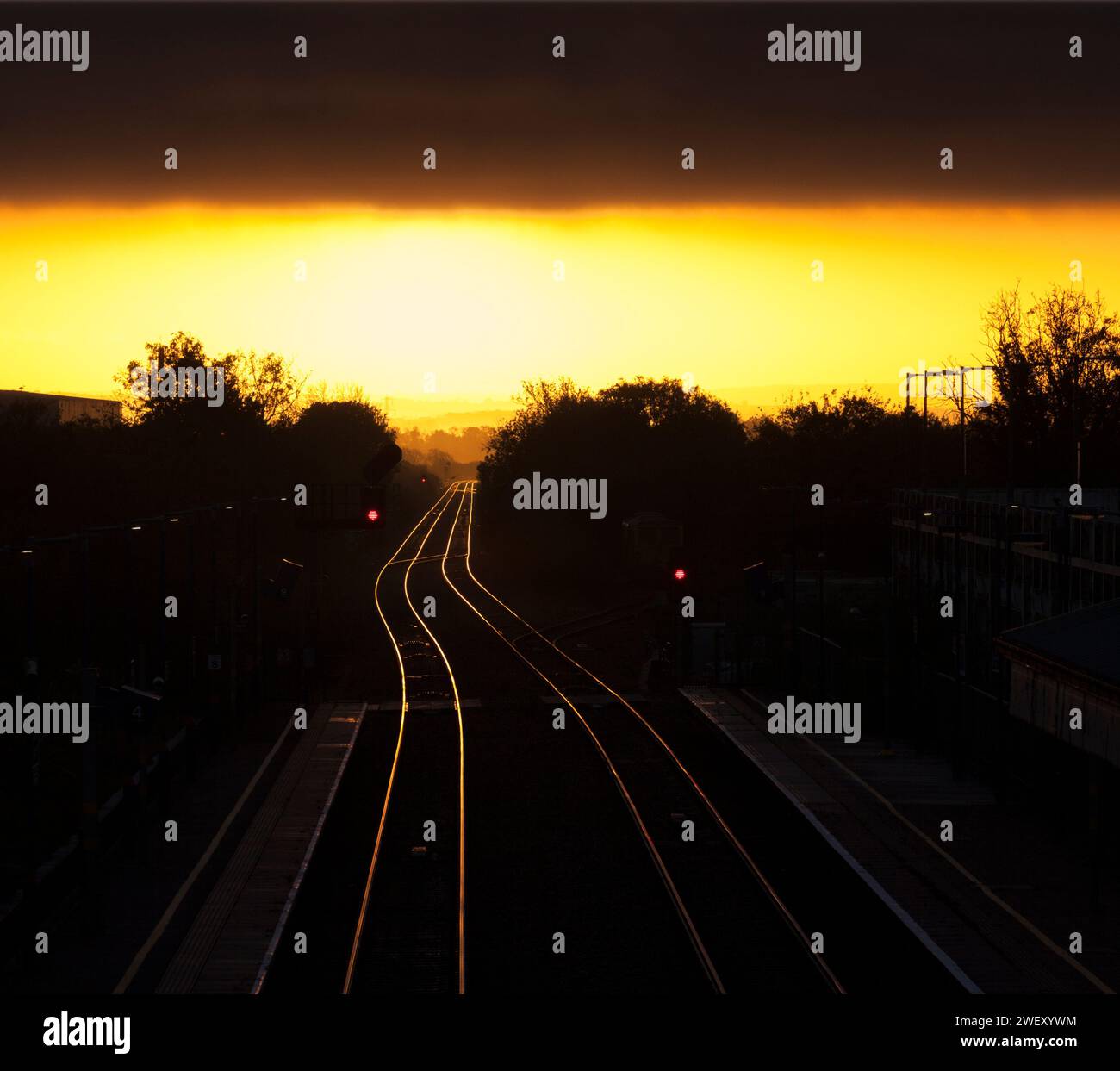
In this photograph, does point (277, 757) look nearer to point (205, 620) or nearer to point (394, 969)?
point (394, 969)

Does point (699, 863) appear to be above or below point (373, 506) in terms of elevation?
below

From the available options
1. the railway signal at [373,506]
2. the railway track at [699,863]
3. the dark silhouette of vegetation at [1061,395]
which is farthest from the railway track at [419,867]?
the dark silhouette of vegetation at [1061,395]

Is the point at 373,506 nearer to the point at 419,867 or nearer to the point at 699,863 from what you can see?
the point at 419,867

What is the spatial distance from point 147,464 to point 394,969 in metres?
49.8

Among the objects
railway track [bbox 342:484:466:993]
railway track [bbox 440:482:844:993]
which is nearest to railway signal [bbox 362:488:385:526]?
railway track [bbox 342:484:466:993]

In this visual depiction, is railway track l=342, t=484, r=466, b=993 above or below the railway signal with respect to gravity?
below

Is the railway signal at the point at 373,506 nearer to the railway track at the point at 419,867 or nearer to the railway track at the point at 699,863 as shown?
the railway track at the point at 419,867

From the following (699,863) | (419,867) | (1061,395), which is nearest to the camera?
(419,867)

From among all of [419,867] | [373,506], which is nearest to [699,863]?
[419,867]

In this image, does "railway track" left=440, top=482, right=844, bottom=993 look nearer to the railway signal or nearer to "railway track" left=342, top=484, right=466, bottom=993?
"railway track" left=342, top=484, right=466, bottom=993

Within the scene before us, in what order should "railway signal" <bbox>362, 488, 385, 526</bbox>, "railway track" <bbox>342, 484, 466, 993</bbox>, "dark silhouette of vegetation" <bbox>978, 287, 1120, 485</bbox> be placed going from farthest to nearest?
→ "dark silhouette of vegetation" <bbox>978, 287, 1120, 485</bbox>, "railway signal" <bbox>362, 488, 385, 526</bbox>, "railway track" <bbox>342, 484, 466, 993</bbox>

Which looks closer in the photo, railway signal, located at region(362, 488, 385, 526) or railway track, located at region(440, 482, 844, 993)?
railway track, located at region(440, 482, 844, 993)

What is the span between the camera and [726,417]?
105 meters

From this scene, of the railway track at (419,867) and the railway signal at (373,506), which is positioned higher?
the railway signal at (373,506)
